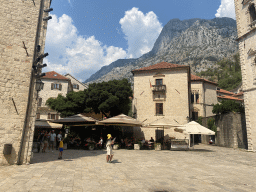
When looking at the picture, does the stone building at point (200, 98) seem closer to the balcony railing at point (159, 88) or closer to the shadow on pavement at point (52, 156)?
the balcony railing at point (159, 88)

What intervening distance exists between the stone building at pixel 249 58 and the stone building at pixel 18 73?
1992 centimetres

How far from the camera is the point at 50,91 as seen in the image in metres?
37.3

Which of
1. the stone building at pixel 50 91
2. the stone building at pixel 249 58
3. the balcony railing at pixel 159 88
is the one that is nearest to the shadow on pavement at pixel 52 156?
the balcony railing at pixel 159 88

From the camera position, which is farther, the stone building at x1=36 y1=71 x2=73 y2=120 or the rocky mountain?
the rocky mountain

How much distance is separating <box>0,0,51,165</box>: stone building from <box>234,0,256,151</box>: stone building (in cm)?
1992

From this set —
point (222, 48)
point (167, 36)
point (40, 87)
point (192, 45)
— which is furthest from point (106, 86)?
point (167, 36)

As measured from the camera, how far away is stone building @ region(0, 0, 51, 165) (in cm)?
825

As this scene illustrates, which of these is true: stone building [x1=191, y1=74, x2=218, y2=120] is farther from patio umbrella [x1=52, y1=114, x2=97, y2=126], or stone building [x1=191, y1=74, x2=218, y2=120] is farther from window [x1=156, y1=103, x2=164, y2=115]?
patio umbrella [x1=52, y1=114, x2=97, y2=126]

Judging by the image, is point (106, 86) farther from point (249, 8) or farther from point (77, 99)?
point (249, 8)

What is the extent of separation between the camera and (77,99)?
2514 cm

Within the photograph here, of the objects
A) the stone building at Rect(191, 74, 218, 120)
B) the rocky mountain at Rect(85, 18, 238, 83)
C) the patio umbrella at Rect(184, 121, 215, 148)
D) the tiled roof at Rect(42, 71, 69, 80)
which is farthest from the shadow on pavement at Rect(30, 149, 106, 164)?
the rocky mountain at Rect(85, 18, 238, 83)

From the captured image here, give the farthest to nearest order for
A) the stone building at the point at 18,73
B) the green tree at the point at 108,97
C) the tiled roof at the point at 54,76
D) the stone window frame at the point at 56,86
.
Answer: the tiled roof at the point at 54,76 < the stone window frame at the point at 56,86 < the green tree at the point at 108,97 < the stone building at the point at 18,73

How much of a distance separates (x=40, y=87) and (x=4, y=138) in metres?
3.02

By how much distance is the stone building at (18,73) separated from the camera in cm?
825
